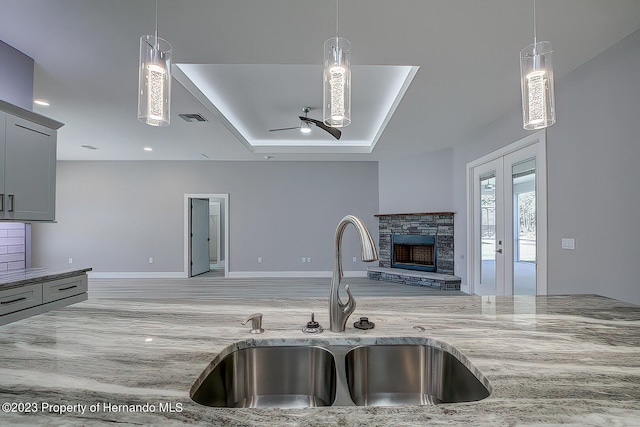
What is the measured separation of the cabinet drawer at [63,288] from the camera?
296cm

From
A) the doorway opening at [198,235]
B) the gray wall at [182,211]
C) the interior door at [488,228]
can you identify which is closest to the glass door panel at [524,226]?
the interior door at [488,228]

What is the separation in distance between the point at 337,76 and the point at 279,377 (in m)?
1.14

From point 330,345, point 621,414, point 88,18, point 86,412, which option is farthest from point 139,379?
point 88,18

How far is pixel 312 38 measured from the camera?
7.86 feet

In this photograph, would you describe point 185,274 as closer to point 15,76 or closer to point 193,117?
point 193,117

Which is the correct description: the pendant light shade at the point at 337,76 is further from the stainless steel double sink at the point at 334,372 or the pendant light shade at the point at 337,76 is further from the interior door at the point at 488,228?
the interior door at the point at 488,228

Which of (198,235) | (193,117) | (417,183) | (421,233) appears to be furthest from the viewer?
(198,235)

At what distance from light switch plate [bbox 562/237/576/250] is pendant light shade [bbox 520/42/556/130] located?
7.03 feet

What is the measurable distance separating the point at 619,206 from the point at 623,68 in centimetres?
104

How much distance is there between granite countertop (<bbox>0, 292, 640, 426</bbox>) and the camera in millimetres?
614

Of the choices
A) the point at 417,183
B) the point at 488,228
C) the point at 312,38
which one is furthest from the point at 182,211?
the point at 488,228

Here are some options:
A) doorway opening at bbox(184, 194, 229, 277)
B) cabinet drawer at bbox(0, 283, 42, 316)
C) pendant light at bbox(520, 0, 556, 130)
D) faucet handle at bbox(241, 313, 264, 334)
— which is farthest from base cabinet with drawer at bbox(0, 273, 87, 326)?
doorway opening at bbox(184, 194, 229, 277)

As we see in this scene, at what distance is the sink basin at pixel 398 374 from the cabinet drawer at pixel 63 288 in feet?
10.5

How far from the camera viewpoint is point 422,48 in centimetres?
255
